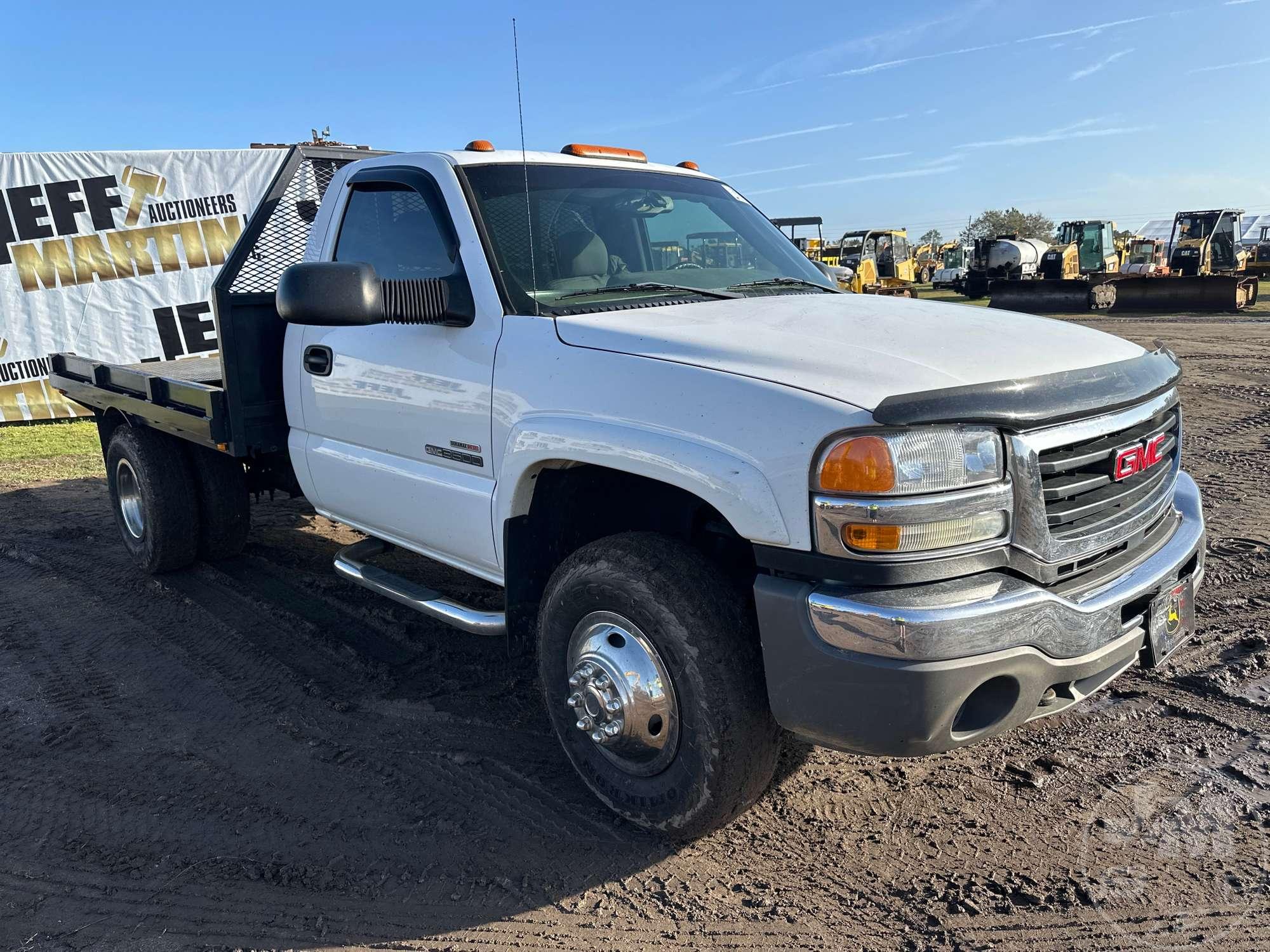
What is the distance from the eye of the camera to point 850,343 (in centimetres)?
272

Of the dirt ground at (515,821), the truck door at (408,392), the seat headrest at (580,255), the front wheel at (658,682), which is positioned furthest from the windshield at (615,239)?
the dirt ground at (515,821)

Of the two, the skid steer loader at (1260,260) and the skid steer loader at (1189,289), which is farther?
the skid steer loader at (1260,260)

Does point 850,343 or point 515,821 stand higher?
Result: point 850,343

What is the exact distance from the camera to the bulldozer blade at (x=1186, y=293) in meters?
24.5

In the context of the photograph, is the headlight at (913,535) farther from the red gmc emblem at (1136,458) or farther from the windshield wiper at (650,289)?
the windshield wiper at (650,289)

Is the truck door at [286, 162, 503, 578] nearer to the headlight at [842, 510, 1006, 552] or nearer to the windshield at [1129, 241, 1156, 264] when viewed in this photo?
the headlight at [842, 510, 1006, 552]

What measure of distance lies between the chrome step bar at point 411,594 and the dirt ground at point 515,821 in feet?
1.51

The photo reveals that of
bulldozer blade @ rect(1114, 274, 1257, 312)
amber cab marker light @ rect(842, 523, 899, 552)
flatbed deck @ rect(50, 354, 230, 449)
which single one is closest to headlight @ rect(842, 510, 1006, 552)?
amber cab marker light @ rect(842, 523, 899, 552)

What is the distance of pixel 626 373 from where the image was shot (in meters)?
2.76

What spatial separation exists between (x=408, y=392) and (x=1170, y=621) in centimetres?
270

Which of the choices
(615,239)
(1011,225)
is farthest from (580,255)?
(1011,225)

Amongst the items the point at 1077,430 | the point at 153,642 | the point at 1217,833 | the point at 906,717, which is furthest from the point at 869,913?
the point at 153,642

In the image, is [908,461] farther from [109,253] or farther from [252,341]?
[109,253]

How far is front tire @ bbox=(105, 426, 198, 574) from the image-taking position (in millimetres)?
5480
